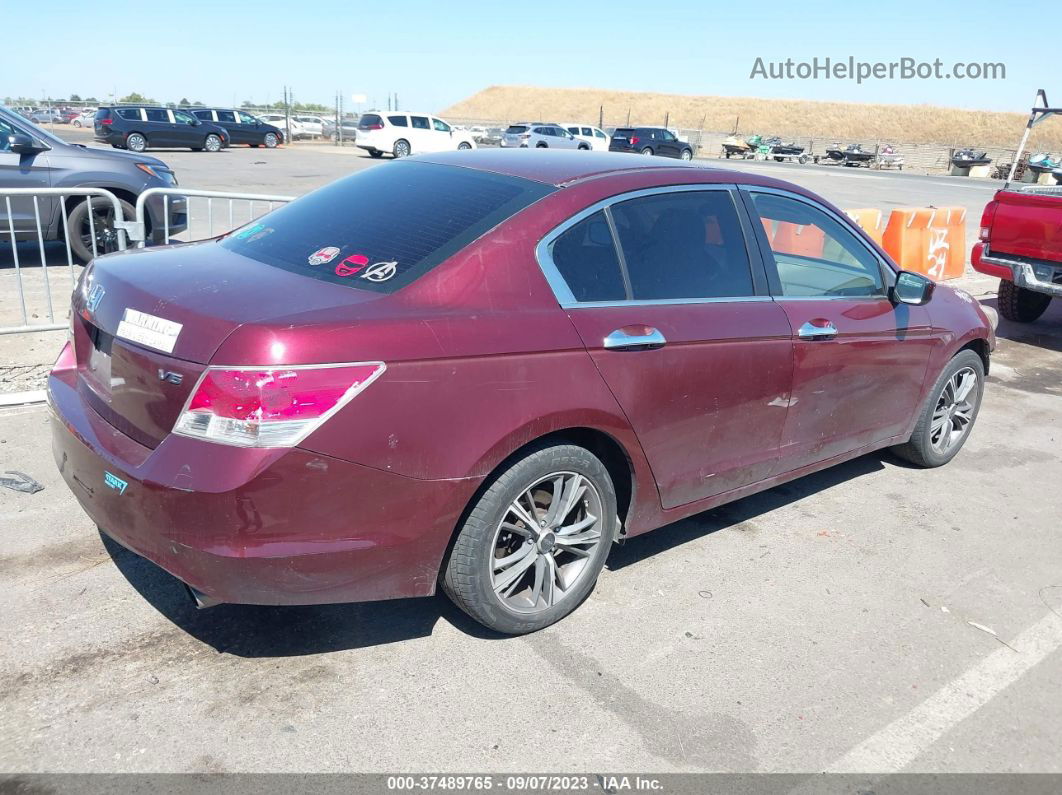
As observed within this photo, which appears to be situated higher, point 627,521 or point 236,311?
point 236,311

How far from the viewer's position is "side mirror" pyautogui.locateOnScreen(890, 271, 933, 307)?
451 centimetres

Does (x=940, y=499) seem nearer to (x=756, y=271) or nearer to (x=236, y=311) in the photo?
(x=756, y=271)

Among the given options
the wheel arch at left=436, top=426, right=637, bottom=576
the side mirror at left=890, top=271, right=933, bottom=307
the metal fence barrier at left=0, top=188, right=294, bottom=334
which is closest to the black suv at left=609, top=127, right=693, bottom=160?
the metal fence barrier at left=0, top=188, right=294, bottom=334

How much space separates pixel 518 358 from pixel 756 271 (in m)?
1.47

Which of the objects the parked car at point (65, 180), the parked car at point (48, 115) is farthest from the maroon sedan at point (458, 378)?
the parked car at point (48, 115)

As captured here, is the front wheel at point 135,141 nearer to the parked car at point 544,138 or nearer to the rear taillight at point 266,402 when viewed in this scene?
the parked car at point 544,138

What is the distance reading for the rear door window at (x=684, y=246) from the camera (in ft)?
11.3

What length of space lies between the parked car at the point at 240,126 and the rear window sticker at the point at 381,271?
35117mm

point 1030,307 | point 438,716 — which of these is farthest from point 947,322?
point 1030,307

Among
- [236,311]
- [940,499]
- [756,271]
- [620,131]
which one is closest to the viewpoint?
[236,311]

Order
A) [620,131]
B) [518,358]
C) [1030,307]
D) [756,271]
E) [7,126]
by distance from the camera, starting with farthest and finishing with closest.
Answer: [620,131] < [1030,307] < [7,126] < [756,271] < [518,358]

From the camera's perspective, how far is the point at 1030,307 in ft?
32.8

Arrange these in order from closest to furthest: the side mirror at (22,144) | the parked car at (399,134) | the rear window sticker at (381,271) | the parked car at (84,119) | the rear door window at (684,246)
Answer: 1. the rear window sticker at (381,271)
2. the rear door window at (684,246)
3. the side mirror at (22,144)
4. the parked car at (399,134)
5. the parked car at (84,119)

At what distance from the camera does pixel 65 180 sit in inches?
357
